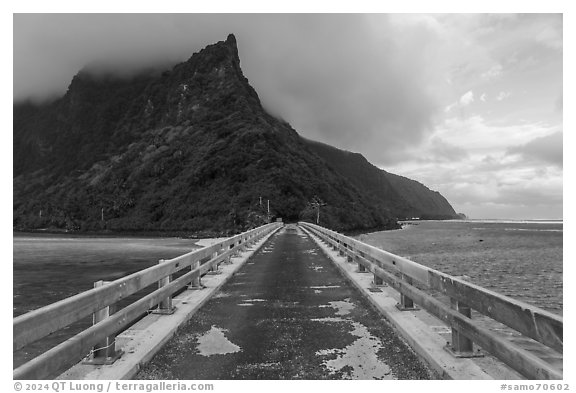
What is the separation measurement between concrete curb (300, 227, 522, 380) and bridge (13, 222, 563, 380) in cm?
1

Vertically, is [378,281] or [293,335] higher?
[378,281]

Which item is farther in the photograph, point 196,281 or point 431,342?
point 196,281

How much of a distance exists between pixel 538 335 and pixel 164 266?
5364 mm

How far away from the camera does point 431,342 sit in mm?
5152

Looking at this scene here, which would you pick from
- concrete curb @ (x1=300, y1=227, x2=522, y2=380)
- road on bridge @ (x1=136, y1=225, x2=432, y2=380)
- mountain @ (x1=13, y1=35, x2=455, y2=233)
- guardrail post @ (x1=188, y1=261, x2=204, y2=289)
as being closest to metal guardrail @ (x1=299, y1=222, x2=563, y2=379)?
concrete curb @ (x1=300, y1=227, x2=522, y2=380)

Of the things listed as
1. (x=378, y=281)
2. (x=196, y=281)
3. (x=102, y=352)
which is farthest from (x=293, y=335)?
(x=196, y=281)

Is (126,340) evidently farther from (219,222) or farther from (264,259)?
(219,222)

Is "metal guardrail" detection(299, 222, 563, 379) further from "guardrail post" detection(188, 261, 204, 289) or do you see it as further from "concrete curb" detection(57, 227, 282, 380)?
"guardrail post" detection(188, 261, 204, 289)

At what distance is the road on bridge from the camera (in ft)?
15.1

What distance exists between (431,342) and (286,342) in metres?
1.81

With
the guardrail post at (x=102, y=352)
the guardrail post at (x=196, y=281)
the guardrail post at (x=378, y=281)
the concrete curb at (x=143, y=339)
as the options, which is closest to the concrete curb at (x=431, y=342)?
the guardrail post at (x=378, y=281)

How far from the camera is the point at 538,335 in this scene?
320cm

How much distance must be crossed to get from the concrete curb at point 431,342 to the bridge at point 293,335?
0.01 m

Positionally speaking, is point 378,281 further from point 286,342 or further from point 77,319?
point 77,319
